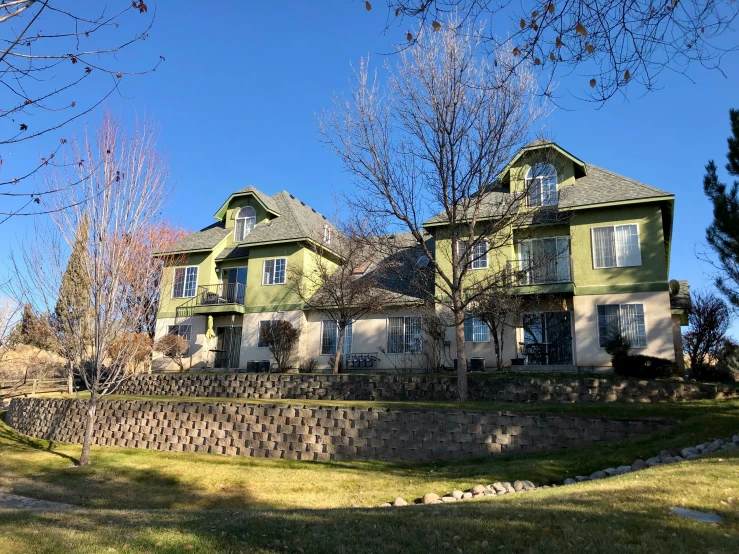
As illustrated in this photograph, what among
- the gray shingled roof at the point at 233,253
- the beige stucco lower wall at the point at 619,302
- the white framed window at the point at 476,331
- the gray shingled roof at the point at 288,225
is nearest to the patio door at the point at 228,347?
the gray shingled roof at the point at 233,253

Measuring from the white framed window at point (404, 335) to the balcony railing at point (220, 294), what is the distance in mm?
8652

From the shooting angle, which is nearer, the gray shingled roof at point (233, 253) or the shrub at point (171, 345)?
the shrub at point (171, 345)

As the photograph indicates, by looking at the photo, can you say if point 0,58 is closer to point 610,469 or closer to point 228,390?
point 610,469

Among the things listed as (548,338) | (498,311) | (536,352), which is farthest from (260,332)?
(548,338)

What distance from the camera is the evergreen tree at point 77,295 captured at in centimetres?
1272

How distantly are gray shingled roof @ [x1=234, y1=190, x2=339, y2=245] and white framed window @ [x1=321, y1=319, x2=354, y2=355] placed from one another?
4282 mm

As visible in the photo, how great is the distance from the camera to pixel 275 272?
87.2 feet

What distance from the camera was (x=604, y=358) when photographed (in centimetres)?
1953

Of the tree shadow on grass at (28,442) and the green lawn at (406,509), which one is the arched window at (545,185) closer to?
the green lawn at (406,509)

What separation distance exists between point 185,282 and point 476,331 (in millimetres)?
16476

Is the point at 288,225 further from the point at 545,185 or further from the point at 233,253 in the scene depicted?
the point at 545,185

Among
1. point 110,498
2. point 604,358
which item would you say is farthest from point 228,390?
point 604,358

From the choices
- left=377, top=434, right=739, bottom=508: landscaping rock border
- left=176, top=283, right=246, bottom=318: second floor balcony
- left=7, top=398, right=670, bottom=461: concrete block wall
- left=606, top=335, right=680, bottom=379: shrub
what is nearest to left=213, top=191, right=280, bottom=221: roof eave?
left=176, top=283, right=246, bottom=318: second floor balcony

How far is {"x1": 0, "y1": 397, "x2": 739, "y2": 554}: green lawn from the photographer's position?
460 centimetres
